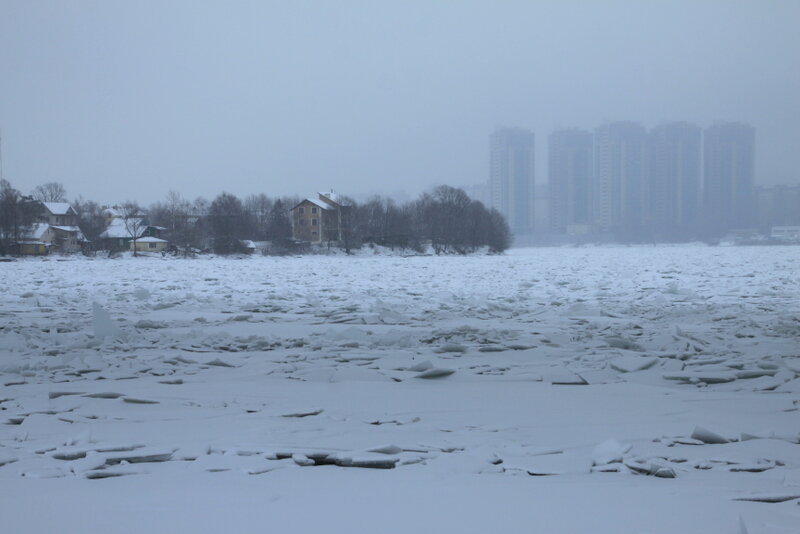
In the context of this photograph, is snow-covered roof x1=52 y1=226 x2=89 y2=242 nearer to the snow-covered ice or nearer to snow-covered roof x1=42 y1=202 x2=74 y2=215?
snow-covered roof x1=42 y1=202 x2=74 y2=215

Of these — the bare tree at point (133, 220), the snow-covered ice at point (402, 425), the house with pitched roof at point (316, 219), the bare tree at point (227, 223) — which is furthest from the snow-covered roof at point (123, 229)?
the snow-covered ice at point (402, 425)

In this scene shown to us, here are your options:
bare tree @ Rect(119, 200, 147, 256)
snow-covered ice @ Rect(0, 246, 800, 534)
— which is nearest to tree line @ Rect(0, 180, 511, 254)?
bare tree @ Rect(119, 200, 147, 256)

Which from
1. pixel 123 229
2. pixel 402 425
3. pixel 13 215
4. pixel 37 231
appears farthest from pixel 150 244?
pixel 402 425

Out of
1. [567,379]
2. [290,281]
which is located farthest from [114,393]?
[290,281]

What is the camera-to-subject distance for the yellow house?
82.7 feet

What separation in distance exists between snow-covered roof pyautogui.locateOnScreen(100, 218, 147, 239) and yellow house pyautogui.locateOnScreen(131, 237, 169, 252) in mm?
383

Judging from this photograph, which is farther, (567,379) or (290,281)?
(290,281)

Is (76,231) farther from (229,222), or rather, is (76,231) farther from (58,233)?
(229,222)

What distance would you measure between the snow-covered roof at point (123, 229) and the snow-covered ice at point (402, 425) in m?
19.6

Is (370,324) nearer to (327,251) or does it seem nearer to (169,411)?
(169,411)

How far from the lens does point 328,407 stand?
312 cm

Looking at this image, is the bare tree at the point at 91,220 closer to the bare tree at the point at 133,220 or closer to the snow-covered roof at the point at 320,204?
the bare tree at the point at 133,220

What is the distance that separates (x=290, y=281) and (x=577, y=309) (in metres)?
6.62

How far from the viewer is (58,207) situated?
74.3 feet
